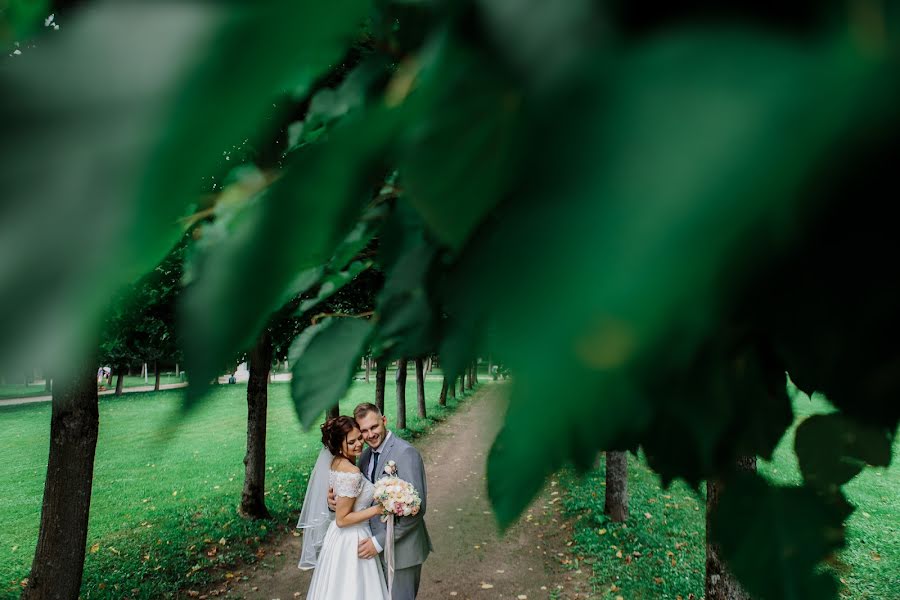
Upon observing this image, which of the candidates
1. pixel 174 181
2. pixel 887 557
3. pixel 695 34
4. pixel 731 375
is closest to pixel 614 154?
pixel 695 34

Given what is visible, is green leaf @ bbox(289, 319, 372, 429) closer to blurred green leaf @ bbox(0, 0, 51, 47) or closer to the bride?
blurred green leaf @ bbox(0, 0, 51, 47)

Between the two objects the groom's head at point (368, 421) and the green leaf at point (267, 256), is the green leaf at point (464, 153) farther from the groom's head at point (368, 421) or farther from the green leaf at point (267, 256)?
the groom's head at point (368, 421)

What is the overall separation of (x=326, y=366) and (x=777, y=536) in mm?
657

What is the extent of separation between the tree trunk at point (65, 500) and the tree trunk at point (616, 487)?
7691mm

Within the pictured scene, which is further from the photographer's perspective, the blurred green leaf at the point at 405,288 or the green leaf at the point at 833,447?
the green leaf at the point at 833,447

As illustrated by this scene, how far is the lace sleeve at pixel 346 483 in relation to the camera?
7254 millimetres

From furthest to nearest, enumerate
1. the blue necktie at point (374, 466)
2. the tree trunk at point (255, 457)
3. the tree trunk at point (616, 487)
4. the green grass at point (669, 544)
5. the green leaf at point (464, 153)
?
1. the tree trunk at point (255, 457)
2. the tree trunk at point (616, 487)
3. the green grass at point (669, 544)
4. the blue necktie at point (374, 466)
5. the green leaf at point (464, 153)

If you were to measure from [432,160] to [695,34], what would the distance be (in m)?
0.14

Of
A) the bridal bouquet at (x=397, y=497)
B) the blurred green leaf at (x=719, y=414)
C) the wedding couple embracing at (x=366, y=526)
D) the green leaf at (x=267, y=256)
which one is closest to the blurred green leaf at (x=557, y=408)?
the green leaf at (x=267, y=256)

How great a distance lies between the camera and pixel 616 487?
418 inches

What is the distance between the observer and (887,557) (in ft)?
29.9

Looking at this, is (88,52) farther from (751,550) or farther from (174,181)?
(751,550)

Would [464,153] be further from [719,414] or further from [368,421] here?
[368,421]

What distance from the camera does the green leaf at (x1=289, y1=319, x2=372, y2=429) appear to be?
30.7 inches
